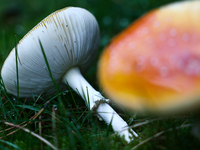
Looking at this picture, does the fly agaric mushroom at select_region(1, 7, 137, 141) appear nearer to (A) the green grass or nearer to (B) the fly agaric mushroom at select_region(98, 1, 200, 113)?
(A) the green grass

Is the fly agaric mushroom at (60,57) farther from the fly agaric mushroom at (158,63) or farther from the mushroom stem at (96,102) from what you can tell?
the fly agaric mushroom at (158,63)

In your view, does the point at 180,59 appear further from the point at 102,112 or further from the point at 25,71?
the point at 25,71

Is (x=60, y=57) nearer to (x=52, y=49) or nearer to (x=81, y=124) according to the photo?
(x=52, y=49)

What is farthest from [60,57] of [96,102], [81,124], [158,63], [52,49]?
[158,63]

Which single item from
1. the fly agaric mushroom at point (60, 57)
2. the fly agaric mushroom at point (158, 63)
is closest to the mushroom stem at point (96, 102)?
the fly agaric mushroom at point (60, 57)

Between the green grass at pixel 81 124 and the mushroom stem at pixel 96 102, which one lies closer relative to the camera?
the green grass at pixel 81 124

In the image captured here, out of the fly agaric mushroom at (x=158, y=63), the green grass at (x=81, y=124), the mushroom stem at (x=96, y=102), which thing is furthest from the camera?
the mushroom stem at (x=96, y=102)
